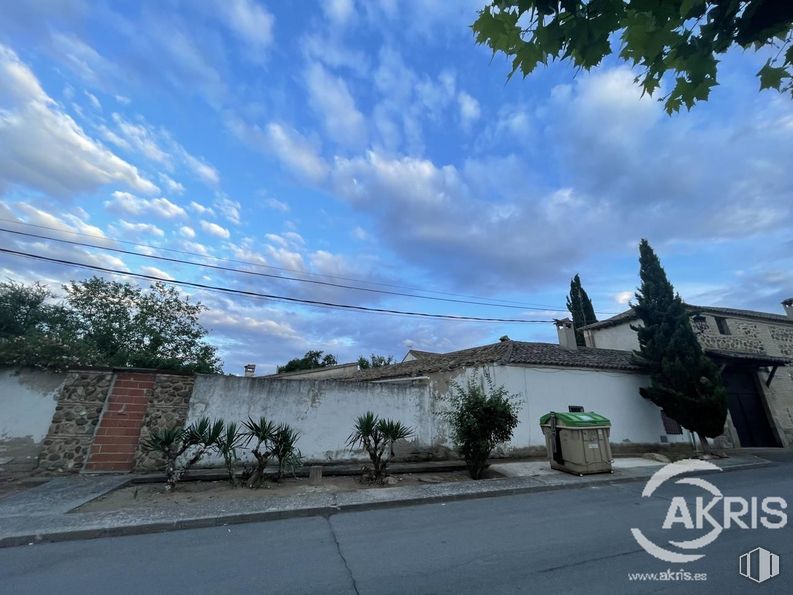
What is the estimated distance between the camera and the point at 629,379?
14.2 meters

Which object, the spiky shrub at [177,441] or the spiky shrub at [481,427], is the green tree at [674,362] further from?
the spiky shrub at [177,441]

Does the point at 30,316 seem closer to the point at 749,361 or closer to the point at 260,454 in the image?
the point at 260,454

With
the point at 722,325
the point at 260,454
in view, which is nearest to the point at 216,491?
the point at 260,454

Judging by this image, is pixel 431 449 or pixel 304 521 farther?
pixel 431 449

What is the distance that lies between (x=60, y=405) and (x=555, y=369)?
14241 mm

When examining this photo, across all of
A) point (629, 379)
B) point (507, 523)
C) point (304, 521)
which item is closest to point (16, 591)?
point (304, 521)

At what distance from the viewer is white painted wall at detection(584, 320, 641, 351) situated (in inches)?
720

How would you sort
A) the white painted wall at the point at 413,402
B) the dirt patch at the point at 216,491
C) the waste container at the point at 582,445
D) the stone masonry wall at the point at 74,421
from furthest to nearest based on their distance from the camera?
the white painted wall at the point at 413,402 → the waste container at the point at 582,445 → the stone masonry wall at the point at 74,421 → the dirt patch at the point at 216,491

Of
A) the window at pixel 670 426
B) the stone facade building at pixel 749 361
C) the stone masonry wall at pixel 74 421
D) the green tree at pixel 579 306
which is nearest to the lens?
the stone masonry wall at pixel 74 421

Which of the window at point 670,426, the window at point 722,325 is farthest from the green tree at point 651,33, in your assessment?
the window at point 722,325

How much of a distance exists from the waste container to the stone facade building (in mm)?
9782

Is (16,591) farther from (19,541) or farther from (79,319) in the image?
(79,319)

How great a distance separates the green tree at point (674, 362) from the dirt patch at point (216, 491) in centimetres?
948

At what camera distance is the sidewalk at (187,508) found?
4.87 meters
